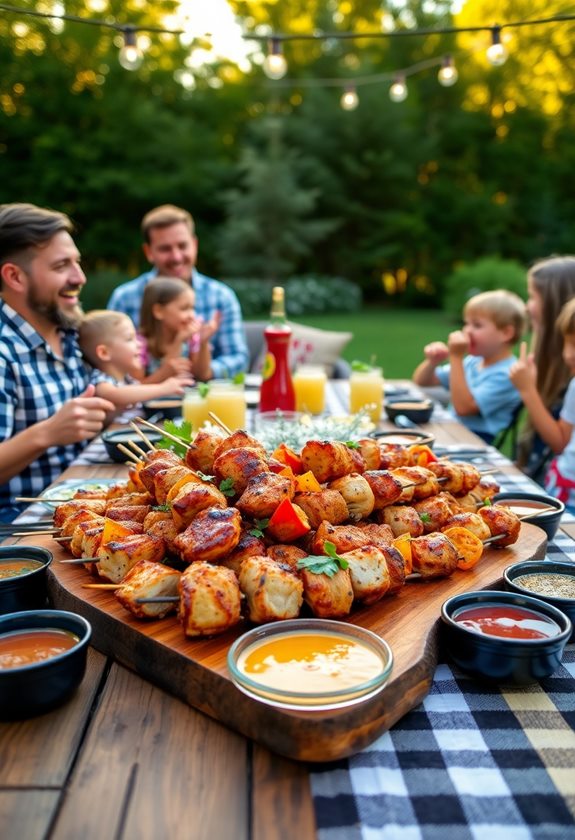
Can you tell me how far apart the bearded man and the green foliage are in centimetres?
1611

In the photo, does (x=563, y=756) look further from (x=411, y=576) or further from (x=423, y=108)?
(x=423, y=108)

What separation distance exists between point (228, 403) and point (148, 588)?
2045mm

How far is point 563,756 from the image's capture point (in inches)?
50.2

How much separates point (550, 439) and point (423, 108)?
31.2 metres

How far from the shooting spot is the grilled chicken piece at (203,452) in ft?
6.98

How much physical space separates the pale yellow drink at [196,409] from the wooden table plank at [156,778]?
227cm

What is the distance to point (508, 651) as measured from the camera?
1427 mm

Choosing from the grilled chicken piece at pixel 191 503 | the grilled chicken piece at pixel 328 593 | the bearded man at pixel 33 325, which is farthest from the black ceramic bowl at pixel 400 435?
the grilled chicken piece at pixel 328 593

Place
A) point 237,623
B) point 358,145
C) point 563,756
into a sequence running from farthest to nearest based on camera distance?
point 358,145 → point 237,623 → point 563,756

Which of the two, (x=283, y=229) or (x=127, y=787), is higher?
(x=283, y=229)

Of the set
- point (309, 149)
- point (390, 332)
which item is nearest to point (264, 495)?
point (390, 332)

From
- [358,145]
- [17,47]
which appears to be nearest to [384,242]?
[358,145]

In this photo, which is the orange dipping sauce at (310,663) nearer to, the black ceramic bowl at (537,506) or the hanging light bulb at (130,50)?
the black ceramic bowl at (537,506)

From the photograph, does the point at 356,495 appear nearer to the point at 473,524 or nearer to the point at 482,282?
the point at 473,524
